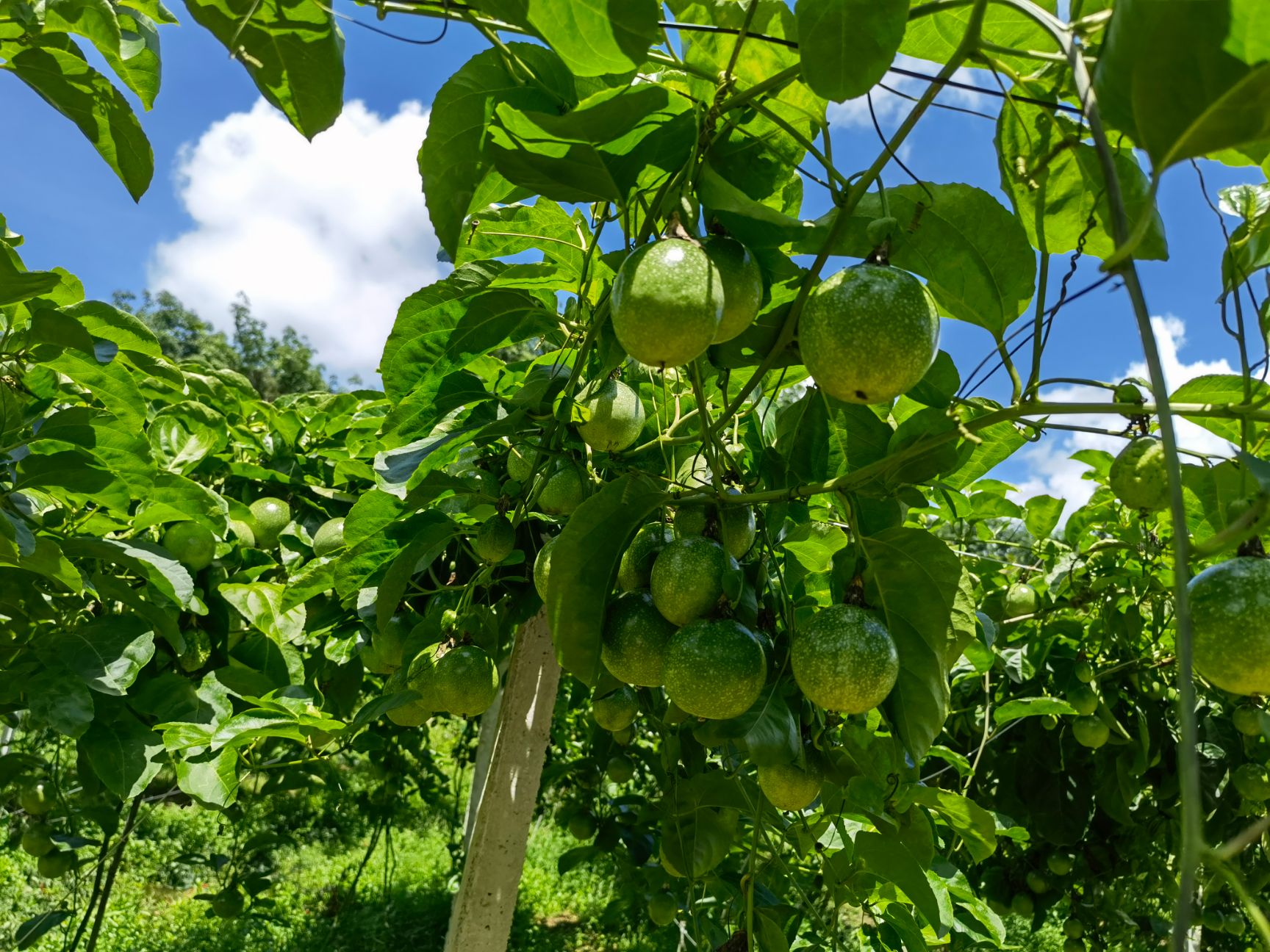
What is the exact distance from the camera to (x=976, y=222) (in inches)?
37.2

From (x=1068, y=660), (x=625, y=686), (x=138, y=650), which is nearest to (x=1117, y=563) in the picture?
(x=1068, y=660)

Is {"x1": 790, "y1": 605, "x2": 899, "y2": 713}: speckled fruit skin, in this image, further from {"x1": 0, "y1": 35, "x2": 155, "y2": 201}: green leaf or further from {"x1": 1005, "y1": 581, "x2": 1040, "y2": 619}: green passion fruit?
{"x1": 1005, "y1": 581, "x2": 1040, "y2": 619}: green passion fruit

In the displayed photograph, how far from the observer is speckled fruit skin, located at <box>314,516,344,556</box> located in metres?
2.19

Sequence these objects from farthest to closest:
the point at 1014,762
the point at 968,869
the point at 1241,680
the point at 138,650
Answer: the point at 968,869
the point at 1014,762
the point at 138,650
the point at 1241,680

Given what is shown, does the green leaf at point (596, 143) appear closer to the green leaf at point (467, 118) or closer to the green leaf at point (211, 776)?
the green leaf at point (467, 118)

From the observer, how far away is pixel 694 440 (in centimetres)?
125

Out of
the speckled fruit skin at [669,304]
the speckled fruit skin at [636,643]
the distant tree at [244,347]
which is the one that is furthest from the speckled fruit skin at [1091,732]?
the distant tree at [244,347]

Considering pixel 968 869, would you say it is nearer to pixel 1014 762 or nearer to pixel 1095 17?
pixel 1014 762

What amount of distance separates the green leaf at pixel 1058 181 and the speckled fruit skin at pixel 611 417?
582 millimetres

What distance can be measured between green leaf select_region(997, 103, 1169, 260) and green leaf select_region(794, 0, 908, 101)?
0.18m

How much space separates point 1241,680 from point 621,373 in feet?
3.50

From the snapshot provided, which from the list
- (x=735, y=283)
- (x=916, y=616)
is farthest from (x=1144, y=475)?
(x=735, y=283)

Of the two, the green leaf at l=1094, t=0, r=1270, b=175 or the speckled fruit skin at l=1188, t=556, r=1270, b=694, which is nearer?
the green leaf at l=1094, t=0, r=1270, b=175

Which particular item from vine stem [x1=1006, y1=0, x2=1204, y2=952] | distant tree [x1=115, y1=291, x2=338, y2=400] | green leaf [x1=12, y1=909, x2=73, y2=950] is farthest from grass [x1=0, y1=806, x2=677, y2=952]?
distant tree [x1=115, y1=291, x2=338, y2=400]
